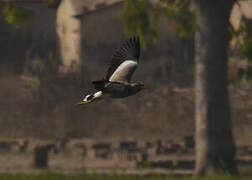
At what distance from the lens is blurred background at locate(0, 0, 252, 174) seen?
1708 centimetres

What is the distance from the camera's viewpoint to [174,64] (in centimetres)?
2677

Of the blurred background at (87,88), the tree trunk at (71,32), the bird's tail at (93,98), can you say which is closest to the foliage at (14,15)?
the blurred background at (87,88)

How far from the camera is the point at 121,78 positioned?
4.46m

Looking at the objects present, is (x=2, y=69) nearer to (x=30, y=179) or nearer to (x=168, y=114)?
(x=168, y=114)

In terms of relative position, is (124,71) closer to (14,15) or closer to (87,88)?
(14,15)

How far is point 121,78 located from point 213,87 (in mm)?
10706

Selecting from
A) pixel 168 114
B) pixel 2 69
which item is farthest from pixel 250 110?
pixel 2 69

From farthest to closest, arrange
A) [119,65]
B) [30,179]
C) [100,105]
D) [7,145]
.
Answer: [100,105], [7,145], [30,179], [119,65]

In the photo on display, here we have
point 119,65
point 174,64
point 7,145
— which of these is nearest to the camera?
point 119,65

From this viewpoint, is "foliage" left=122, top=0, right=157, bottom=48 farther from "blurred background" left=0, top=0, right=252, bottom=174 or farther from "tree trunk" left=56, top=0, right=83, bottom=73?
"tree trunk" left=56, top=0, right=83, bottom=73

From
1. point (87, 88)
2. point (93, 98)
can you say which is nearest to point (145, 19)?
point (87, 88)

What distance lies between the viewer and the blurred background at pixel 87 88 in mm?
17078

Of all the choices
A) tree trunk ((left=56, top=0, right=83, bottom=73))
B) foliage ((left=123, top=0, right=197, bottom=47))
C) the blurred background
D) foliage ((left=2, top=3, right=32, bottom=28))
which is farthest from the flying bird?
tree trunk ((left=56, top=0, right=83, bottom=73))

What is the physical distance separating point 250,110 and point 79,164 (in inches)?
278
